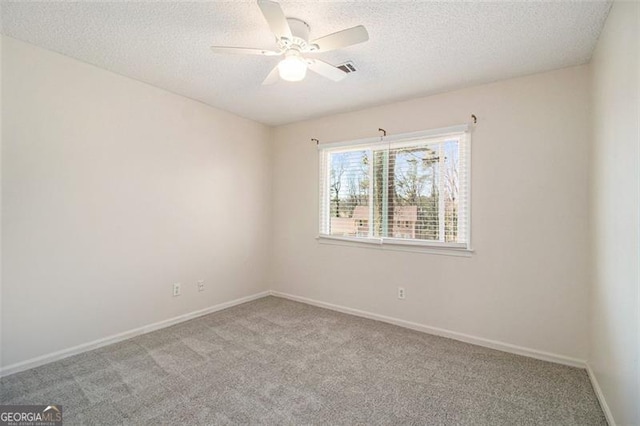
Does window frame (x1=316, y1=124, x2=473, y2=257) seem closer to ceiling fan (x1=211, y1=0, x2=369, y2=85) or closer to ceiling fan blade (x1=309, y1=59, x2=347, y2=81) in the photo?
ceiling fan blade (x1=309, y1=59, x2=347, y2=81)

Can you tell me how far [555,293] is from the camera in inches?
102

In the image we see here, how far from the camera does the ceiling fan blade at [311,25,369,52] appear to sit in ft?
5.72

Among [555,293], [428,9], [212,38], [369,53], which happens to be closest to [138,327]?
[212,38]

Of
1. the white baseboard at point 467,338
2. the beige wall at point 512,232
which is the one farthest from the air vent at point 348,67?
→ the white baseboard at point 467,338

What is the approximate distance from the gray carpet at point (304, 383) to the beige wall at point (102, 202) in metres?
0.40

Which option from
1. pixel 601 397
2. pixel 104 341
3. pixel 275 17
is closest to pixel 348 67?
pixel 275 17

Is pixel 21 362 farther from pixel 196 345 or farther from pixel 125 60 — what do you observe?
pixel 125 60

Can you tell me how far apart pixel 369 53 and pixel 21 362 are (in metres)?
3.57

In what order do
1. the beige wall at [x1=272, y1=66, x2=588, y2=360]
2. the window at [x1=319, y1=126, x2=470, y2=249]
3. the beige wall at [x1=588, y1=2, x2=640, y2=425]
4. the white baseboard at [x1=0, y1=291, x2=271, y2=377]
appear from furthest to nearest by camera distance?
1. the window at [x1=319, y1=126, x2=470, y2=249]
2. the beige wall at [x1=272, y1=66, x2=588, y2=360]
3. the white baseboard at [x1=0, y1=291, x2=271, y2=377]
4. the beige wall at [x1=588, y1=2, x2=640, y2=425]

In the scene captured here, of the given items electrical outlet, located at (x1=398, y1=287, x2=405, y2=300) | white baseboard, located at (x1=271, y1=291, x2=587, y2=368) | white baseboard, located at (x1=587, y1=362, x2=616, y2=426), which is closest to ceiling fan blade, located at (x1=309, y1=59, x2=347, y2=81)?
electrical outlet, located at (x1=398, y1=287, x2=405, y2=300)

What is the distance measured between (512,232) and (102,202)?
12.2 ft

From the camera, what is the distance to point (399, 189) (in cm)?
345

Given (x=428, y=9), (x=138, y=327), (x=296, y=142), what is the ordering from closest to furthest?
(x=428, y=9) → (x=138, y=327) → (x=296, y=142)

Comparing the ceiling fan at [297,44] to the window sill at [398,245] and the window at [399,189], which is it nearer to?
the window at [399,189]
